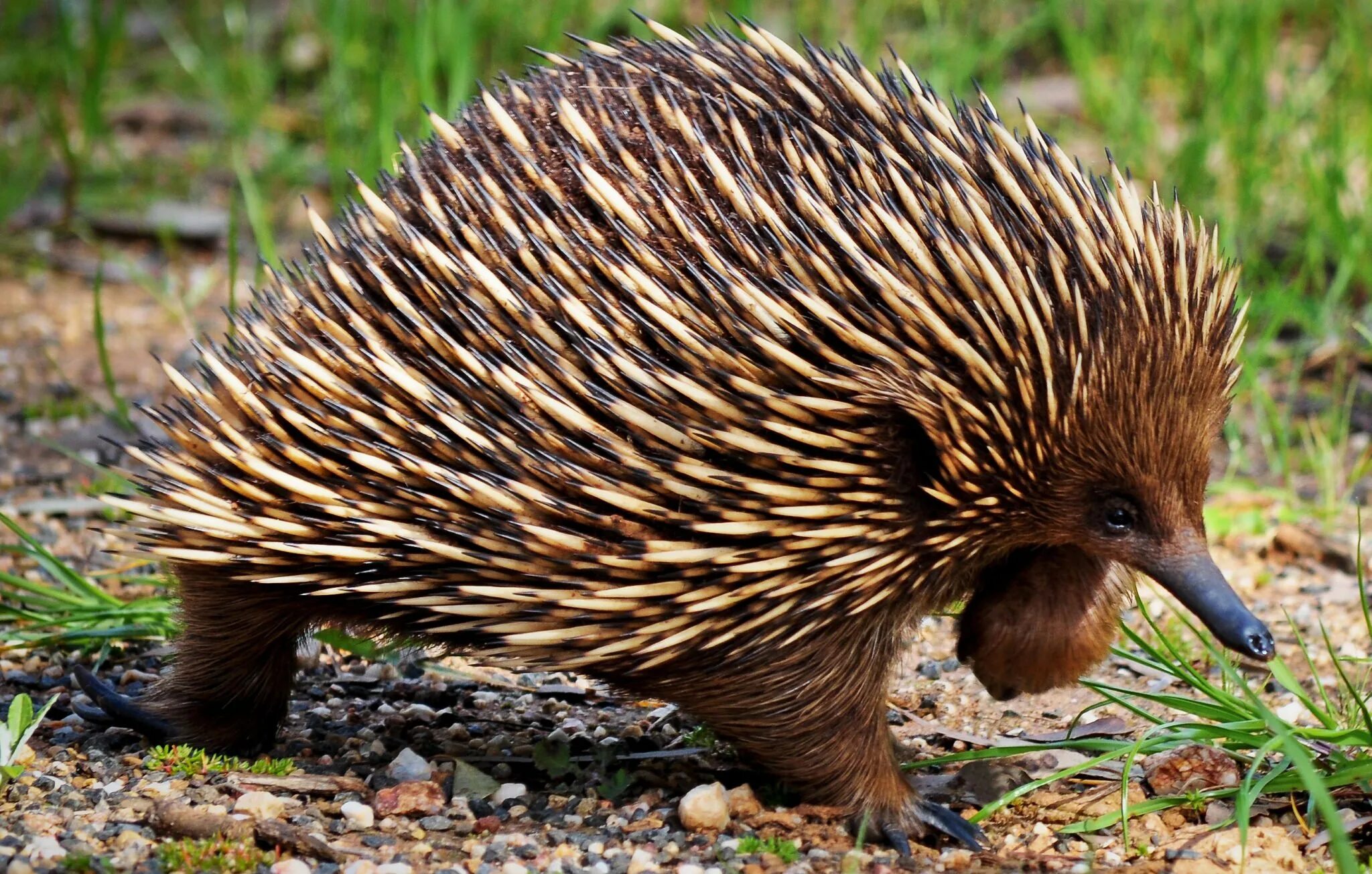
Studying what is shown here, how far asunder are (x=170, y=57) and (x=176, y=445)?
6254 mm

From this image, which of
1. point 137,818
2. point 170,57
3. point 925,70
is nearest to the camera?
point 137,818

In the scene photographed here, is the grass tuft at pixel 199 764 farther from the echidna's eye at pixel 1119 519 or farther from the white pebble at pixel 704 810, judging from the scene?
the echidna's eye at pixel 1119 519

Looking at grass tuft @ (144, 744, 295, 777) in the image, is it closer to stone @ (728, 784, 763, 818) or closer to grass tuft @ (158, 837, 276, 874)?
grass tuft @ (158, 837, 276, 874)

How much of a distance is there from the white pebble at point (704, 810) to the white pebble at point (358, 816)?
65 cm

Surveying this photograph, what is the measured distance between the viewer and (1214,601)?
10.1 feet

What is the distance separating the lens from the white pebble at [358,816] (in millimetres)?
3436

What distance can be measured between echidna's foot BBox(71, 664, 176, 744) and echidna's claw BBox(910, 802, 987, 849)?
66.2 inches

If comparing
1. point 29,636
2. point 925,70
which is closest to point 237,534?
point 29,636

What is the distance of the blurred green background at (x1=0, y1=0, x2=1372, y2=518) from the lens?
6.27m

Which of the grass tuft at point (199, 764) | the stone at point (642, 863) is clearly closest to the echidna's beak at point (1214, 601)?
the stone at point (642, 863)

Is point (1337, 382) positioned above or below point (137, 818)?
above

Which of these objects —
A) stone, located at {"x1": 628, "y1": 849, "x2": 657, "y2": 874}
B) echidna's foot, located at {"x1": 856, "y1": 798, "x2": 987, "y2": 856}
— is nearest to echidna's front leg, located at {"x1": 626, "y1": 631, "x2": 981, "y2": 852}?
echidna's foot, located at {"x1": 856, "y1": 798, "x2": 987, "y2": 856}

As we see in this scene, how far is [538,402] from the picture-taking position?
10.3 feet

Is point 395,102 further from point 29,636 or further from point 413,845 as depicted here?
point 413,845
